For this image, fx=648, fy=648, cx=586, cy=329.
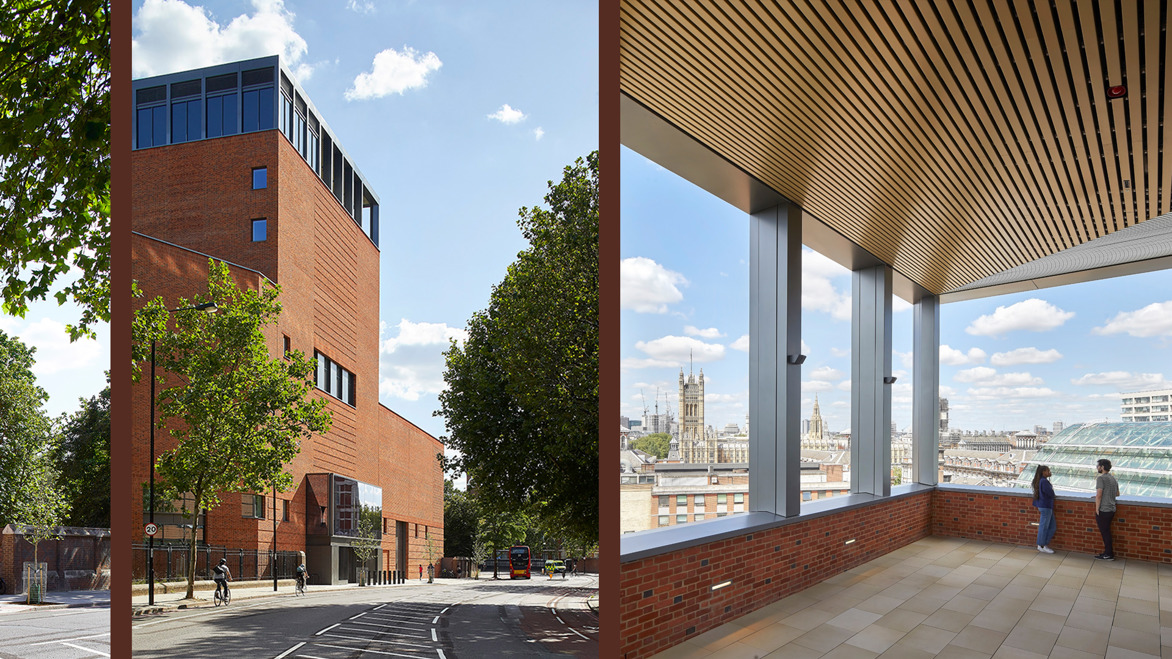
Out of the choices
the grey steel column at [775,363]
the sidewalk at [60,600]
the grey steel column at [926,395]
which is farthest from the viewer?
the grey steel column at [926,395]

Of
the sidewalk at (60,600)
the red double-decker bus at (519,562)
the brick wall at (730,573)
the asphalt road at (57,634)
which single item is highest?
the red double-decker bus at (519,562)

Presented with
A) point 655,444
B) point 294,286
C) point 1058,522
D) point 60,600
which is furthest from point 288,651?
point 1058,522

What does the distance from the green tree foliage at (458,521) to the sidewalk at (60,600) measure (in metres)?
1.45

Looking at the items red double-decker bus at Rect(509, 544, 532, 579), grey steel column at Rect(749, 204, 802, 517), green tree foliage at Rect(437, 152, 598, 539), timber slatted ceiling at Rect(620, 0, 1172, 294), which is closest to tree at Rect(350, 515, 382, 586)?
green tree foliage at Rect(437, 152, 598, 539)

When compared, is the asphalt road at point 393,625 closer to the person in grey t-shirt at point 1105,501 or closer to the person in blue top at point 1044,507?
the person in grey t-shirt at point 1105,501

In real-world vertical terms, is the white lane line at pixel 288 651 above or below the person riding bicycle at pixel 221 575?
below

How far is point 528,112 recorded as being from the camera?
321 cm

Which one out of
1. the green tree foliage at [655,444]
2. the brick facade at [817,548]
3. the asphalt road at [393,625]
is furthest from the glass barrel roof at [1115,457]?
the asphalt road at [393,625]

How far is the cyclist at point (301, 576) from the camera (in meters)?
2.56

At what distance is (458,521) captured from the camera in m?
2.98

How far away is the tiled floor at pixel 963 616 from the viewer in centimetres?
447

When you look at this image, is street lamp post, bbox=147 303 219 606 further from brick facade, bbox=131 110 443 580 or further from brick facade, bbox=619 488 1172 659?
brick facade, bbox=619 488 1172 659

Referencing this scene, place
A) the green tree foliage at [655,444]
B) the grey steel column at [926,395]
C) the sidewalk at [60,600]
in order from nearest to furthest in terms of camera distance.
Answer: the sidewalk at [60,600]
the green tree foliage at [655,444]
the grey steel column at [926,395]

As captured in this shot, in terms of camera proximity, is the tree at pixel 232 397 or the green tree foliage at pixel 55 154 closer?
the tree at pixel 232 397
